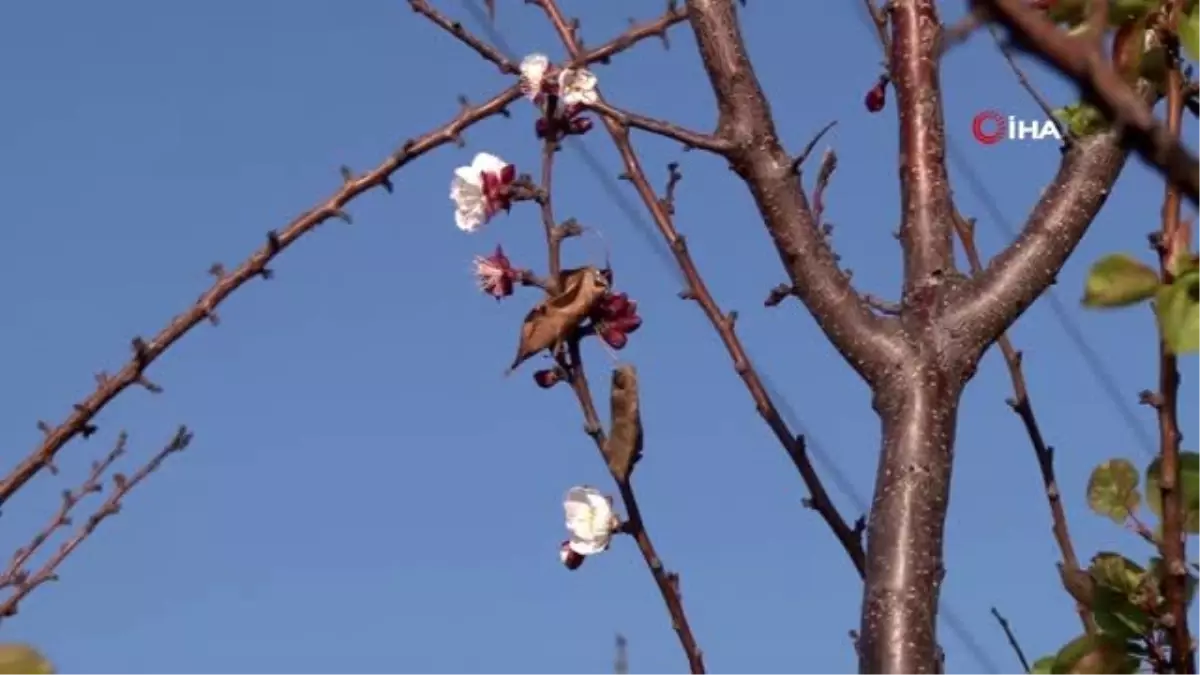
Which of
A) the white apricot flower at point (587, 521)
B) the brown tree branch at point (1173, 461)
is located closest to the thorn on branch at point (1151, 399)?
the brown tree branch at point (1173, 461)

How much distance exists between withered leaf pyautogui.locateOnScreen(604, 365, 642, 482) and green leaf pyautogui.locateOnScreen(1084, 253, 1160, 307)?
0.42 metres

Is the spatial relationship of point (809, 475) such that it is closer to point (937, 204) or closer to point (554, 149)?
point (937, 204)

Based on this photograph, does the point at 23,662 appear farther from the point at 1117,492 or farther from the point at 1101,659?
the point at 1117,492

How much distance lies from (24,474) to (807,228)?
26.1 inches

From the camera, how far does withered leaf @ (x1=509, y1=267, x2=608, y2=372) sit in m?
1.58

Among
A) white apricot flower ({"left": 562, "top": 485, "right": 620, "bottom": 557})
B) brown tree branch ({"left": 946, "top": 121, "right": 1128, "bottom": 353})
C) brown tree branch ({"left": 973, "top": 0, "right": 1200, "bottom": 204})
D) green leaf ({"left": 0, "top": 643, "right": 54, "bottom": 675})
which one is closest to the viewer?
brown tree branch ({"left": 973, "top": 0, "right": 1200, "bottom": 204})

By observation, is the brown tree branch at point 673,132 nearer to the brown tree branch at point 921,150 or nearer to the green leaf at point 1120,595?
the brown tree branch at point 921,150

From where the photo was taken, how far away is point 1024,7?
31 cm

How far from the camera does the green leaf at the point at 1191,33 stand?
111cm

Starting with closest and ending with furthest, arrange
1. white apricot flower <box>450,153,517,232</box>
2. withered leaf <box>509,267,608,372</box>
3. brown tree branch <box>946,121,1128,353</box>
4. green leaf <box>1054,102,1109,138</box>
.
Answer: brown tree branch <box>946,121,1128,353</box> → green leaf <box>1054,102,1109,138</box> → withered leaf <box>509,267,608,372</box> → white apricot flower <box>450,153,517,232</box>

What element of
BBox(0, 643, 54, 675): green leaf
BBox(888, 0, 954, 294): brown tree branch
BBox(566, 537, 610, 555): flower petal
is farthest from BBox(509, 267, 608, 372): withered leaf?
BBox(0, 643, 54, 675): green leaf

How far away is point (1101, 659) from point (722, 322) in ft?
1.53

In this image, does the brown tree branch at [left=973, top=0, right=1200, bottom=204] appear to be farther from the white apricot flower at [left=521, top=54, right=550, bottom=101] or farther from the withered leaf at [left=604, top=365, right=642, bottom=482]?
the white apricot flower at [left=521, top=54, right=550, bottom=101]

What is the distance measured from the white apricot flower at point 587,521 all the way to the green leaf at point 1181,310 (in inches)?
25.2
